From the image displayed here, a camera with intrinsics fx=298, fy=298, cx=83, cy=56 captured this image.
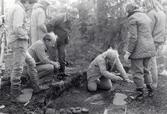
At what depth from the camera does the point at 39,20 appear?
691 centimetres

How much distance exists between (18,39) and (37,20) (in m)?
1.32

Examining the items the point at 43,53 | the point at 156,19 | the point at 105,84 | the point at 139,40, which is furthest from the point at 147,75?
the point at 43,53

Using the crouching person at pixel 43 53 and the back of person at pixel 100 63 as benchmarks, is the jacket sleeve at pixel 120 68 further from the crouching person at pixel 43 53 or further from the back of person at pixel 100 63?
the crouching person at pixel 43 53

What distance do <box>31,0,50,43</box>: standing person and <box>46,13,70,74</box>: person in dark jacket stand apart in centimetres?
26

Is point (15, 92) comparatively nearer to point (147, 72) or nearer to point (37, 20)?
point (37, 20)

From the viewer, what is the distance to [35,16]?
22.8ft

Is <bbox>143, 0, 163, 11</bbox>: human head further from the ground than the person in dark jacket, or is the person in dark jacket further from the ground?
<bbox>143, 0, 163, 11</bbox>: human head

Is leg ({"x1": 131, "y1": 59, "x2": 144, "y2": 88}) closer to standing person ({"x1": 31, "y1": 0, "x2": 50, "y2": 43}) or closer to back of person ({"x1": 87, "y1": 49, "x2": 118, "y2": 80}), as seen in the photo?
back of person ({"x1": 87, "y1": 49, "x2": 118, "y2": 80})

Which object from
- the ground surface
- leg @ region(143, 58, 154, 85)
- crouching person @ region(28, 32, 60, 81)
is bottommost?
the ground surface

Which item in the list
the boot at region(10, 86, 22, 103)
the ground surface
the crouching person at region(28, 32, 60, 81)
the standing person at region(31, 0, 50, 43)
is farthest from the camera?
the standing person at region(31, 0, 50, 43)

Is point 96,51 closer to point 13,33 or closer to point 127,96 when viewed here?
point 127,96

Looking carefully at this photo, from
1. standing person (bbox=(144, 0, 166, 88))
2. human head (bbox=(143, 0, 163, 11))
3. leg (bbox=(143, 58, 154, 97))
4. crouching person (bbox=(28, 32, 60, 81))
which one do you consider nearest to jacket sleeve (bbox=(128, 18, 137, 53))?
leg (bbox=(143, 58, 154, 97))

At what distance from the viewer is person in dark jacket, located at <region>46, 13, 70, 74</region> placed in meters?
7.16

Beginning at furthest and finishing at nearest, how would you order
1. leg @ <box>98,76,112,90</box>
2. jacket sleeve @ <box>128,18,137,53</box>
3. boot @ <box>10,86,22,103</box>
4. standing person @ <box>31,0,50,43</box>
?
standing person @ <box>31,0,50,43</box>, leg @ <box>98,76,112,90</box>, boot @ <box>10,86,22,103</box>, jacket sleeve @ <box>128,18,137,53</box>
